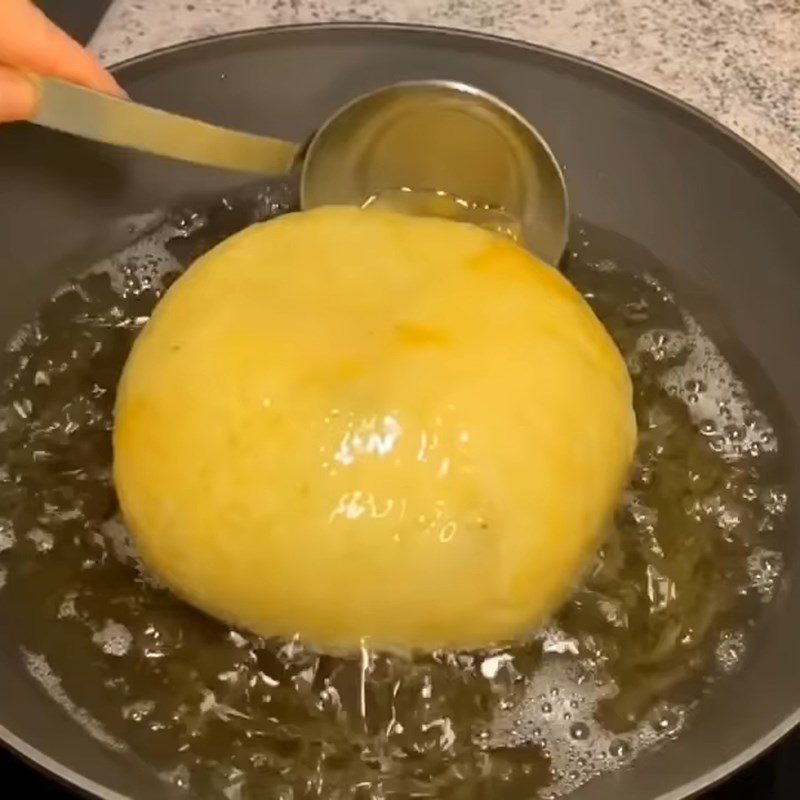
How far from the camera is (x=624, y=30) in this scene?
996 mm

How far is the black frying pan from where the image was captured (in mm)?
780

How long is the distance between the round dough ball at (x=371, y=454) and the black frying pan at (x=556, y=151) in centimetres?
15

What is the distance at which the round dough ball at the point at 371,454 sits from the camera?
0.62 metres

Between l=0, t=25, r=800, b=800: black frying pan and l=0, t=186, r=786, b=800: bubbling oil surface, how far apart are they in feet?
0.11

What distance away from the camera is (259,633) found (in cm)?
67

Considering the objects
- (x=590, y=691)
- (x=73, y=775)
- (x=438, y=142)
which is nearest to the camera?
(x=73, y=775)

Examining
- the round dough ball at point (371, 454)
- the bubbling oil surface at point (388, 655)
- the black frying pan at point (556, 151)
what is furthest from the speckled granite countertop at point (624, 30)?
the round dough ball at point (371, 454)

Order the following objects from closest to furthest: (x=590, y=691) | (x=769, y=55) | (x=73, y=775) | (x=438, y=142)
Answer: (x=73, y=775)
(x=590, y=691)
(x=438, y=142)
(x=769, y=55)

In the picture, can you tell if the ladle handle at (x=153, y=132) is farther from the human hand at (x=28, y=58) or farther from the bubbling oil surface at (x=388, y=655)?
the bubbling oil surface at (x=388, y=655)

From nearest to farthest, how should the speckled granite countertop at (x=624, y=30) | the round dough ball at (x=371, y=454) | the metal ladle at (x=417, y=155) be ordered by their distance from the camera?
the round dough ball at (x=371, y=454), the metal ladle at (x=417, y=155), the speckled granite countertop at (x=624, y=30)

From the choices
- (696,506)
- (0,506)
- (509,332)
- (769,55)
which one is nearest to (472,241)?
(509,332)

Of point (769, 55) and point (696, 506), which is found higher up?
point (769, 55)

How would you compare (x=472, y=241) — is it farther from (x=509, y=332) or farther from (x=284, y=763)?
(x=284, y=763)

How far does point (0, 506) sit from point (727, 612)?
0.40 meters
